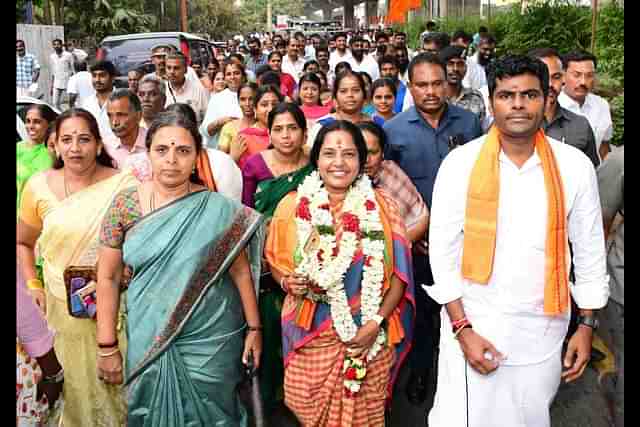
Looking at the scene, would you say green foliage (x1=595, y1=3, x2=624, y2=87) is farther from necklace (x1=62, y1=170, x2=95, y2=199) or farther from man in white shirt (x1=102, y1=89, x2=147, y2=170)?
necklace (x1=62, y1=170, x2=95, y2=199)

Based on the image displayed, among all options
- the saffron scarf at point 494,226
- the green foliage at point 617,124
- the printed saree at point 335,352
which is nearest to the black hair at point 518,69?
the saffron scarf at point 494,226

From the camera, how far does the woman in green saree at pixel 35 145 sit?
434 cm

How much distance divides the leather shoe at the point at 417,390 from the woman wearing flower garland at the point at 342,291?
89cm

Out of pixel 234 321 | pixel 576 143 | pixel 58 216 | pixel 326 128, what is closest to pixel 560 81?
pixel 576 143

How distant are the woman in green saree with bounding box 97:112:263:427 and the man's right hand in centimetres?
108

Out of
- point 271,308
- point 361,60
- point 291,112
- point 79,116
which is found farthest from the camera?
point 361,60

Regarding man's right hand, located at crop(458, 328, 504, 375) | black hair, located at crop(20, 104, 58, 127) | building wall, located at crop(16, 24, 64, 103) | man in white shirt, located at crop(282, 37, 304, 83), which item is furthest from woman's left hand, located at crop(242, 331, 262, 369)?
building wall, located at crop(16, 24, 64, 103)

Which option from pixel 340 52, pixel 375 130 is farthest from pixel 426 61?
pixel 340 52

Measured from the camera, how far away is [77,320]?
138 inches

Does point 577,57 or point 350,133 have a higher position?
point 577,57

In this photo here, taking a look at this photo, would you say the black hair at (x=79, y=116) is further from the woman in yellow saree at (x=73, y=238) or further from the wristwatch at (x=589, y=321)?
the wristwatch at (x=589, y=321)

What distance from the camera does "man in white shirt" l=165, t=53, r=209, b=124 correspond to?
24.4 feet

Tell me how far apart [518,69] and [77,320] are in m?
2.36

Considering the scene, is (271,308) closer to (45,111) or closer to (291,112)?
(291,112)
